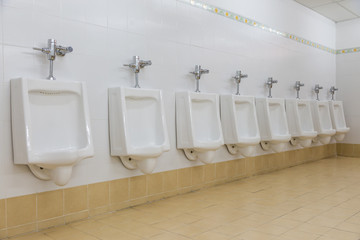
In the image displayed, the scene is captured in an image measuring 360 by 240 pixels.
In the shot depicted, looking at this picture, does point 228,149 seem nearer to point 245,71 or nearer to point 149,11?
point 245,71

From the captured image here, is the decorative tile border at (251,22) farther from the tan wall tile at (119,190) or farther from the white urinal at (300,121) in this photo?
the tan wall tile at (119,190)

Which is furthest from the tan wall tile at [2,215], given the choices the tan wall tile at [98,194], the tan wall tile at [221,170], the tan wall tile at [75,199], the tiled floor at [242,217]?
the tan wall tile at [221,170]

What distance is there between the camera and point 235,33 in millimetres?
3432

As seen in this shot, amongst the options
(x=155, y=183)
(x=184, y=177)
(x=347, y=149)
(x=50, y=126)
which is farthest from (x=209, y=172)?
(x=347, y=149)

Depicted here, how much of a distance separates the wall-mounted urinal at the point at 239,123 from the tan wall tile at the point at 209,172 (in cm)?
26

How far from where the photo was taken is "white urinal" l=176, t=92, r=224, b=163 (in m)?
2.70

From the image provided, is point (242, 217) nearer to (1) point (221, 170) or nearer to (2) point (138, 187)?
(2) point (138, 187)

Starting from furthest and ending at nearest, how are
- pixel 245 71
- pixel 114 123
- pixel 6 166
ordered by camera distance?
pixel 245 71
pixel 114 123
pixel 6 166

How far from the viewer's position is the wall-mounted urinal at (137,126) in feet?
7.39

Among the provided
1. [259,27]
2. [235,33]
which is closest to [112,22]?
[235,33]

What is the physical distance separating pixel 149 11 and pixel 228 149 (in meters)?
1.49

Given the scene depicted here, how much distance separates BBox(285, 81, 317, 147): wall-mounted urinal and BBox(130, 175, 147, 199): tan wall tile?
207cm

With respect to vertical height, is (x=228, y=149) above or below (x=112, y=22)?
below

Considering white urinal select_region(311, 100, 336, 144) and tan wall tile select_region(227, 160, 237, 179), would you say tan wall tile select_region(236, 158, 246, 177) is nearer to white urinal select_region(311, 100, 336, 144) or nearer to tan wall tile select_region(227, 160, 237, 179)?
tan wall tile select_region(227, 160, 237, 179)
